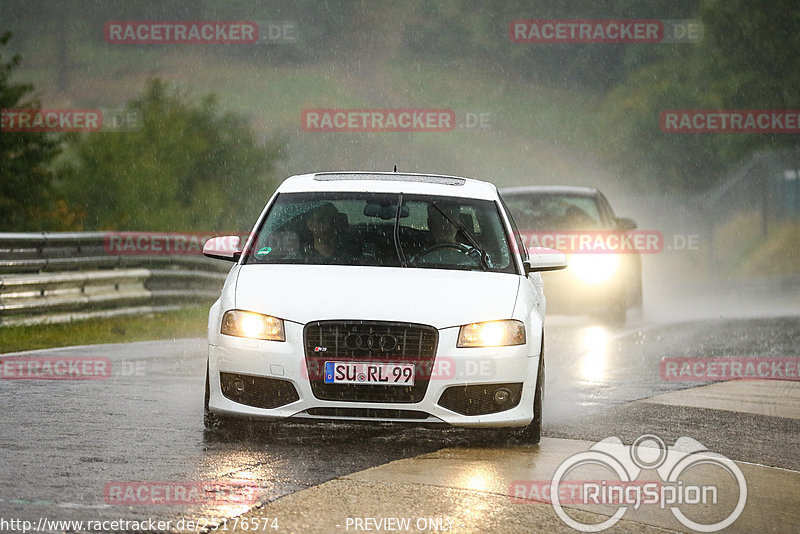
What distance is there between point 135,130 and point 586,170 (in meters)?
42.6

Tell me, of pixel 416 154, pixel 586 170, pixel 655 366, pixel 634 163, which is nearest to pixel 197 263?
pixel 655 366

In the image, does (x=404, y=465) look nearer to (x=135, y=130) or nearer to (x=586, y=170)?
(x=586, y=170)

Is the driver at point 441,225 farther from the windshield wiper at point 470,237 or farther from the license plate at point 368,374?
the license plate at point 368,374

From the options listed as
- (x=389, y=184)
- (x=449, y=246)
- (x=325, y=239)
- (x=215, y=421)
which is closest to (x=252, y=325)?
(x=215, y=421)

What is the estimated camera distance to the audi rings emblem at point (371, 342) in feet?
25.5

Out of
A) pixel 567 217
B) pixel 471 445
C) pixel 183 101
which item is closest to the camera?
pixel 471 445

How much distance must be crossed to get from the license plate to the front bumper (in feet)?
0.35

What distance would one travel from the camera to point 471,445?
26.8 feet

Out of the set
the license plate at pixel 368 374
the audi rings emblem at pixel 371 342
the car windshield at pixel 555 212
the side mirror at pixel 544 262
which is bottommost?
the license plate at pixel 368 374

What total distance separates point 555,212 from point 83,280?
19.9 ft

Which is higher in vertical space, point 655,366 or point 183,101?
point 183,101

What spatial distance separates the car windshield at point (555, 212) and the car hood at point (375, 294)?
951 cm

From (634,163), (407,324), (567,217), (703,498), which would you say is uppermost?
(634,163)

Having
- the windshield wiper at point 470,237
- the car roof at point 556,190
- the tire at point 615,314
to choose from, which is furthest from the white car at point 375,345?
the car roof at point 556,190
